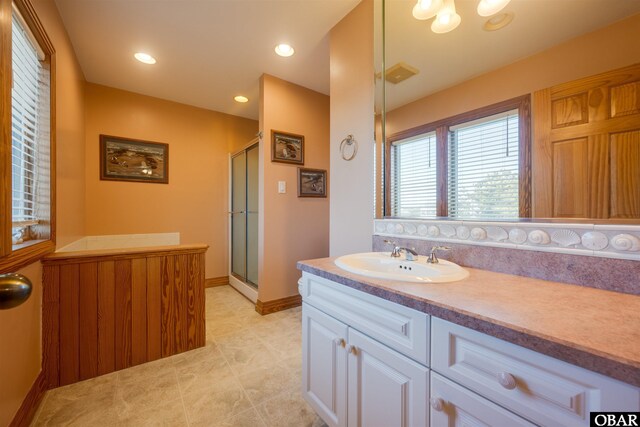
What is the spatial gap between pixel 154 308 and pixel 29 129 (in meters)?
1.30

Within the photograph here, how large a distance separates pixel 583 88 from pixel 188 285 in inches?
95.4

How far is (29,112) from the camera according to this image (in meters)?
1.41

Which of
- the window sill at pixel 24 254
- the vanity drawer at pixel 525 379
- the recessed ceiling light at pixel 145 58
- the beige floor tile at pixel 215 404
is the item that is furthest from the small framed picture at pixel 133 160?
the vanity drawer at pixel 525 379

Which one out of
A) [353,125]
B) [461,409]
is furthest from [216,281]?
[461,409]

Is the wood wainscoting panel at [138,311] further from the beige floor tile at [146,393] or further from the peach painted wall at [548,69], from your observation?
the peach painted wall at [548,69]

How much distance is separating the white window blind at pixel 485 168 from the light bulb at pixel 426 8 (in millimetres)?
651

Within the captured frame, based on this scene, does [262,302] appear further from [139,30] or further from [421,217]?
[139,30]

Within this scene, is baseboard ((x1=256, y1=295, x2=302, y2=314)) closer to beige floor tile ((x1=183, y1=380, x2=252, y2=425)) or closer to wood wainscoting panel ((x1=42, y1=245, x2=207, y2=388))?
wood wainscoting panel ((x1=42, y1=245, x2=207, y2=388))

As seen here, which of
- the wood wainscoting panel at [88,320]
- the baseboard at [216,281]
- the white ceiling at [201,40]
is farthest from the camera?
the baseboard at [216,281]

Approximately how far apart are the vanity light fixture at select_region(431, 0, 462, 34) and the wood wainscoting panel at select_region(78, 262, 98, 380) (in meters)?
2.48

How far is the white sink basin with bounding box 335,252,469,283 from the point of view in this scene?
0.89 m

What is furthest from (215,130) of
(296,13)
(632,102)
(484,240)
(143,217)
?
(632,102)

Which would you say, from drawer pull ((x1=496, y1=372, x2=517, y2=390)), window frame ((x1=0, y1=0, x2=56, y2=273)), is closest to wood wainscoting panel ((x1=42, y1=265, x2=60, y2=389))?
window frame ((x1=0, y1=0, x2=56, y2=273))

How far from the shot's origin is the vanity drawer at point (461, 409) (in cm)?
59
